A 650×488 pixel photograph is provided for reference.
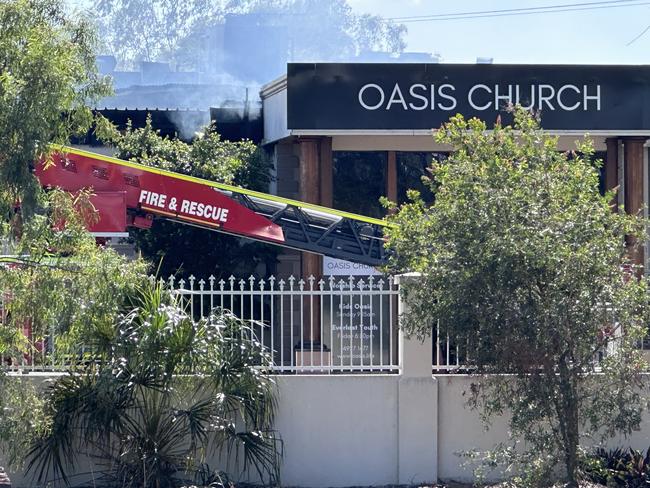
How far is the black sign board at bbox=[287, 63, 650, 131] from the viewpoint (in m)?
15.9

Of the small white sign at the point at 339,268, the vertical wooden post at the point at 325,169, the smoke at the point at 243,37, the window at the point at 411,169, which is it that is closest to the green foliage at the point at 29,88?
the small white sign at the point at 339,268

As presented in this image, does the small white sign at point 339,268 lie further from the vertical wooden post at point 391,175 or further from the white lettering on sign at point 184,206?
the white lettering on sign at point 184,206

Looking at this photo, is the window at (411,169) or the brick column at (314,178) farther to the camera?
the window at (411,169)

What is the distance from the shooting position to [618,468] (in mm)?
9625

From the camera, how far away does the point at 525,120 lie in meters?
8.77

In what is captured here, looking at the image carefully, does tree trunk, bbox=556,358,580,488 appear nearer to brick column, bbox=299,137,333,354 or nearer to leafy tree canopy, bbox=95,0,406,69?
brick column, bbox=299,137,333,354

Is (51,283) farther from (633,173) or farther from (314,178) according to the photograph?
(633,173)

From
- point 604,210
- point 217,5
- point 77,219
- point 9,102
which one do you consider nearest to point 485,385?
point 604,210

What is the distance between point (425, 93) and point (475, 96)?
0.77 metres

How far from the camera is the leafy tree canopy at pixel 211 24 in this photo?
6025 cm

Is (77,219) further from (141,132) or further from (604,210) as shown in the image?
(141,132)

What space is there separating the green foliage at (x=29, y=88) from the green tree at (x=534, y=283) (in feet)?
9.68

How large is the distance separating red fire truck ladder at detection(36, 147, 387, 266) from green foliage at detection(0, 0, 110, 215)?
3.73 m

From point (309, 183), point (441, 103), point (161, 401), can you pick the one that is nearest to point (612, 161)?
point (441, 103)
